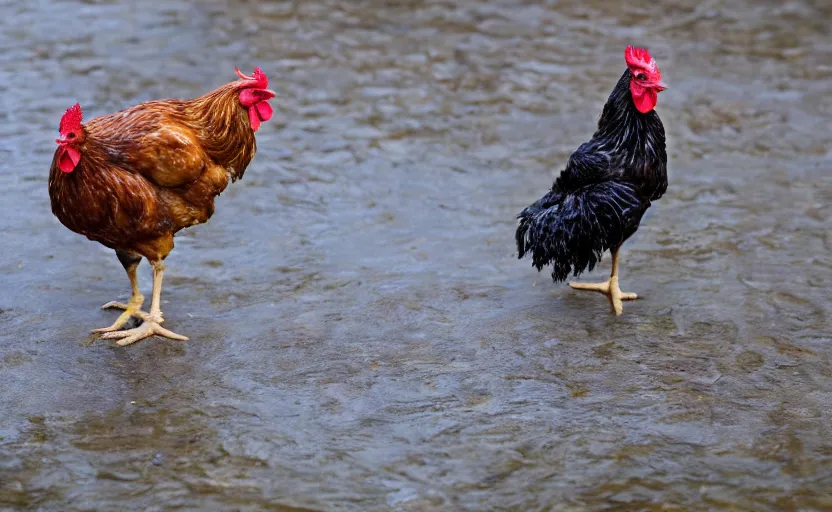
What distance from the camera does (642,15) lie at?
39.1 ft

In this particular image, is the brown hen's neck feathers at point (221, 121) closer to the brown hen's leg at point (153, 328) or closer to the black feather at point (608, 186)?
the brown hen's leg at point (153, 328)

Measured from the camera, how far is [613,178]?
6.01 metres

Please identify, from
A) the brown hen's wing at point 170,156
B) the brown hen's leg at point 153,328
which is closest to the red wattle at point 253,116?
the brown hen's wing at point 170,156

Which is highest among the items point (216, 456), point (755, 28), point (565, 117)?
point (755, 28)

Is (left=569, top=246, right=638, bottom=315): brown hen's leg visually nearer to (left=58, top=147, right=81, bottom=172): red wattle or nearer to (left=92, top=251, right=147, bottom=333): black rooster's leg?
(left=92, top=251, right=147, bottom=333): black rooster's leg

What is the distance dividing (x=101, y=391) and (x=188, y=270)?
1729mm

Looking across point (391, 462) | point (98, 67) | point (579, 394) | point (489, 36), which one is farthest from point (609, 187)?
point (98, 67)

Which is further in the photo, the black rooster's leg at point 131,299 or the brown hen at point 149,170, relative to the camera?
the black rooster's leg at point 131,299

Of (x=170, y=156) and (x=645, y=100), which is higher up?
(x=645, y=100)

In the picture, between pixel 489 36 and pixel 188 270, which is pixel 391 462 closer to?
pixel 188 270

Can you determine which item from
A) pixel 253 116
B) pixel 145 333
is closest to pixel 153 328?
pixel 145 333

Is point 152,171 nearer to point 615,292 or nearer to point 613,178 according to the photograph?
point 613,178

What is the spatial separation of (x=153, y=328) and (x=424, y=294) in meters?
1.81

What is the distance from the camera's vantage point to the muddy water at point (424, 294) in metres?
4.70
